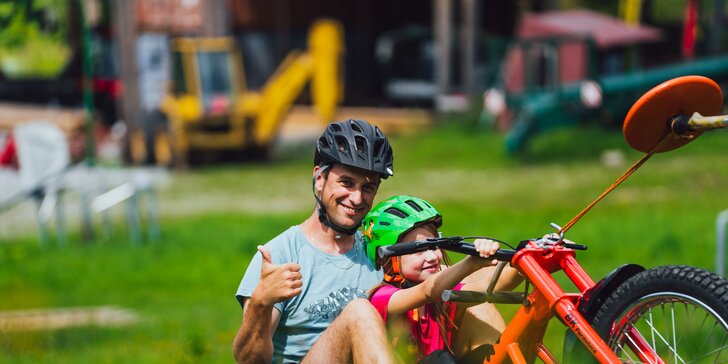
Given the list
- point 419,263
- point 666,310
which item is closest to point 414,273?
point 419,263

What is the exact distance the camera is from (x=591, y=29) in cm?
2208

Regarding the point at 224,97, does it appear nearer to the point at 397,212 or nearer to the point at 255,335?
the point at 397,212

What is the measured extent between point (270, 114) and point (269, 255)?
17249mm

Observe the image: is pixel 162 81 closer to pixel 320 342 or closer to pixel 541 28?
pixel 541 28

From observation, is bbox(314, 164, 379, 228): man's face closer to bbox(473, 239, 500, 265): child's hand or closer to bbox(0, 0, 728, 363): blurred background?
bbox(473, 239, 500, 265): child's hand

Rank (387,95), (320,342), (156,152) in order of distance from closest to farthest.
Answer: (320,342) → (156,152) → (387,95)

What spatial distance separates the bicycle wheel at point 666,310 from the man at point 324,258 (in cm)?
93

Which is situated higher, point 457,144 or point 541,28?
point 541,28

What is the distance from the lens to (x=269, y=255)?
4.35 metres

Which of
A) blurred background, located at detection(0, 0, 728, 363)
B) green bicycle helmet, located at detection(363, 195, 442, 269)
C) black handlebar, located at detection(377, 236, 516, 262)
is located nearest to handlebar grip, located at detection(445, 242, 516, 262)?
black handlebar, located at detection(377, 236, 516, 262)

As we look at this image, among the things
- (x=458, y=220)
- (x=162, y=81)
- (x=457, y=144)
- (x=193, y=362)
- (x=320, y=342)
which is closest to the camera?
(x=320, y=342)

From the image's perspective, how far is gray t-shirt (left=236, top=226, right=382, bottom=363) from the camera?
455 cm

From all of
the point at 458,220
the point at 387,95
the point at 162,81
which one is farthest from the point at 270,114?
the point at 458,220

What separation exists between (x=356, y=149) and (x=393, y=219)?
0.97ft
